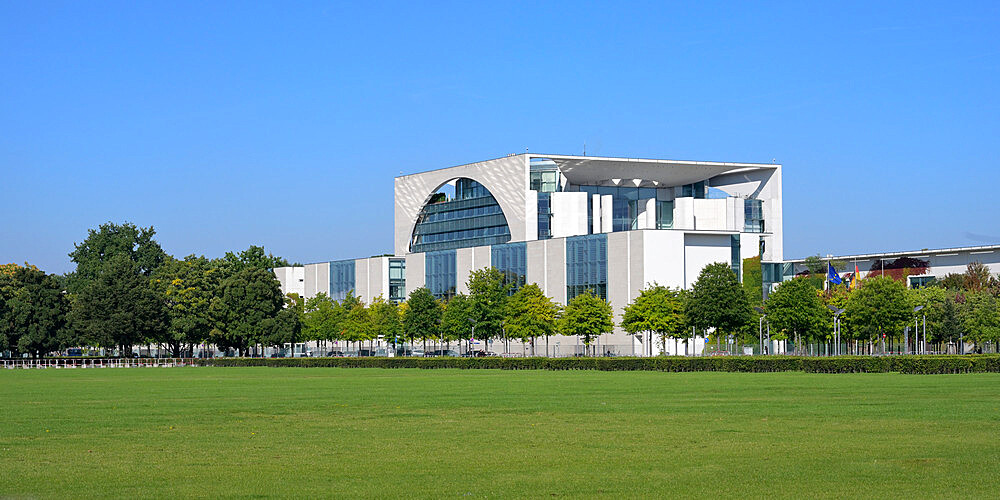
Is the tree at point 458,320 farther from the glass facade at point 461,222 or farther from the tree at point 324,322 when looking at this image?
the glass facade at point 461,222

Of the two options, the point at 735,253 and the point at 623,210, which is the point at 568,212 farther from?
the point at 735,253

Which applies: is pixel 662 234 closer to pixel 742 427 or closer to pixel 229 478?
pixel 742 427

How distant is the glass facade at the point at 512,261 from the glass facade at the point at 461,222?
3.54 m

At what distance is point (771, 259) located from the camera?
134000mm

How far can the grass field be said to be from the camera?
15984mm

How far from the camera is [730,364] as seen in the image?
6475 cm

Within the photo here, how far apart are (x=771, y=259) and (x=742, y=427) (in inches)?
4441

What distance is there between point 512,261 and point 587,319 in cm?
2511

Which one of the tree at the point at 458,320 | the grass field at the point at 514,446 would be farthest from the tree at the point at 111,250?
the grass field at the point at 514,446

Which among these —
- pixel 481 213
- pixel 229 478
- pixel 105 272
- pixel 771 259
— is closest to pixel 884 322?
pixel 771 259

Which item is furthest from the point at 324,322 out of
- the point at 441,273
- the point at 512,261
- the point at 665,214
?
the point at 665,214

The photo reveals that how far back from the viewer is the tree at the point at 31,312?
107 m

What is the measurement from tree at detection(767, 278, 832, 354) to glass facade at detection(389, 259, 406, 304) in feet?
210

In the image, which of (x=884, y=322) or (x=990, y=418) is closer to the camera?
(x=990, y=418)
